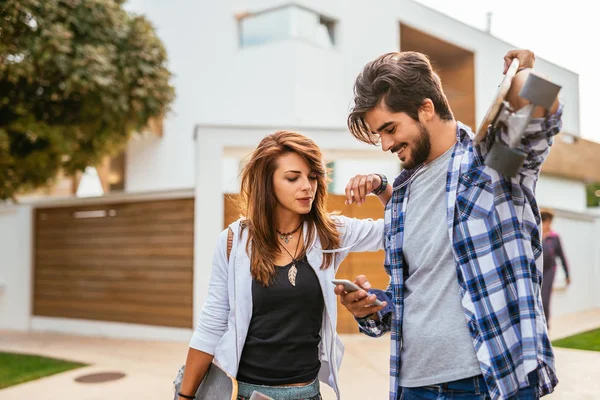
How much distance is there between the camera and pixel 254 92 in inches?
464

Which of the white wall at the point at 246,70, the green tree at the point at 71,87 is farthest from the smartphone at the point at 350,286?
the white wall at the point at 246,70

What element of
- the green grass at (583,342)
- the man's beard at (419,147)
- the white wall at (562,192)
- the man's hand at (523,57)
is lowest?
the green grass at (583,342)

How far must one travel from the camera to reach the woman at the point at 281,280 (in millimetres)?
2172

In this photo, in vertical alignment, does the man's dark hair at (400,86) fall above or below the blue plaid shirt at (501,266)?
above

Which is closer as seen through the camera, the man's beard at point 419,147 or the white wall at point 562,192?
the man's beard at point 419,147

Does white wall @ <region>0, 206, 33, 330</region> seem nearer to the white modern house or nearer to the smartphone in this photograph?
the white modern house

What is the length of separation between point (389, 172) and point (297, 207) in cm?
968

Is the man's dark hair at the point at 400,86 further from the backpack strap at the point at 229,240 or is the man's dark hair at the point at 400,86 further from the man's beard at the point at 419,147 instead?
the backpack strap at the point at 229,240

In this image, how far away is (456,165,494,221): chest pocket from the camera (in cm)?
164

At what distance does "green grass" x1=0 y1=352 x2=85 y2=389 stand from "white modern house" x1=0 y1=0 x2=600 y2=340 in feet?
5.76

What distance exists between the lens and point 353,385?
575cm

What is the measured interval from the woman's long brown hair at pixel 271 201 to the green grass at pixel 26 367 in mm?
5185

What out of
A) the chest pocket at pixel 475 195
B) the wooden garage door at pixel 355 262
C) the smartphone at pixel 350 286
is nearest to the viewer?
the chest pocket at pixel 475 195

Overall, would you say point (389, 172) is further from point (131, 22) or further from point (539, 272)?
point (539, 272)
